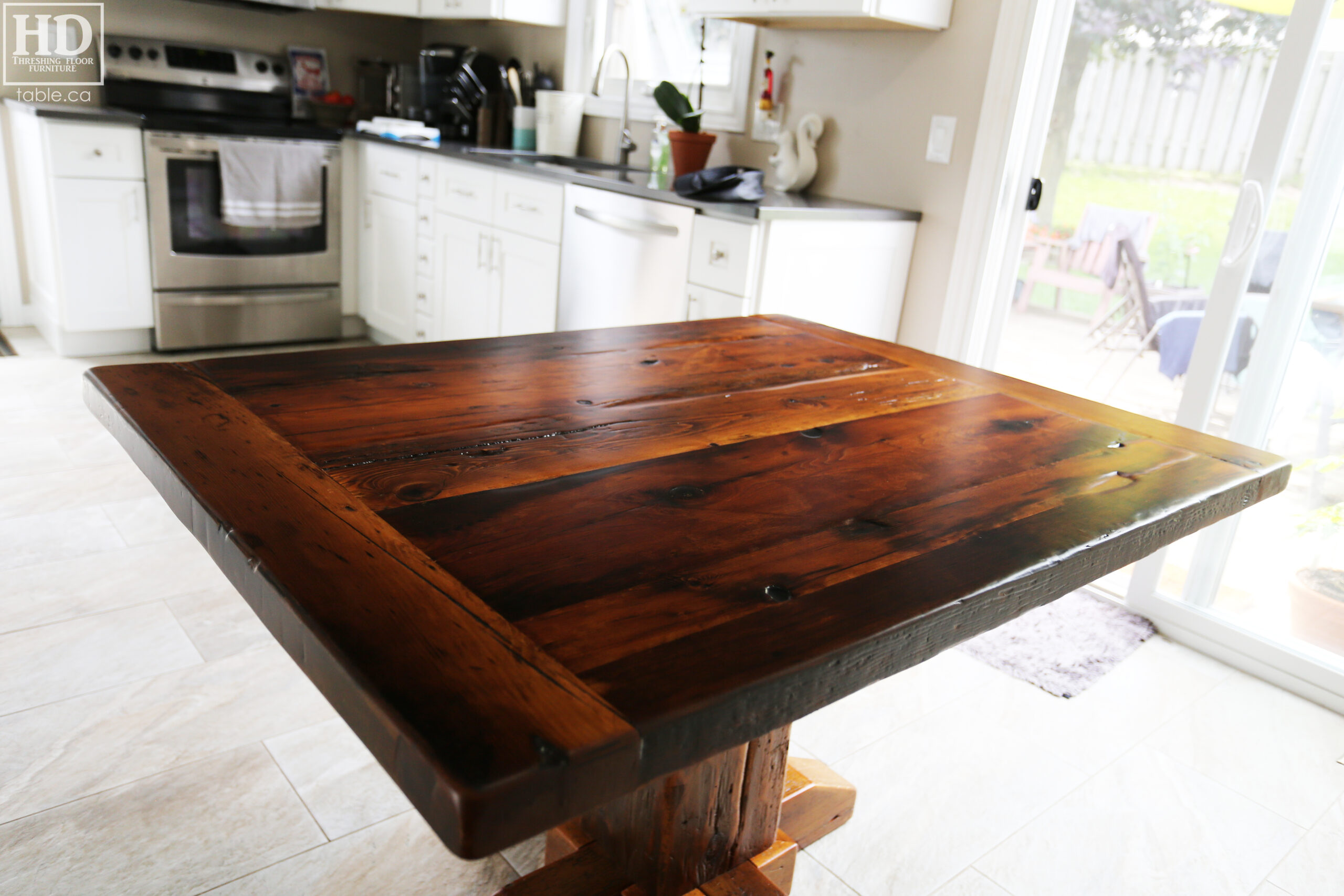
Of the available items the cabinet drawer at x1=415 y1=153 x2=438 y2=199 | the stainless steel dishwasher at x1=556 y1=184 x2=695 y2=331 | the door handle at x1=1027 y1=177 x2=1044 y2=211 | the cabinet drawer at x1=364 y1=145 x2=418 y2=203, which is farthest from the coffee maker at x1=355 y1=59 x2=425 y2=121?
the door handle at x1=1027 y1=177 x2=1044 y2=211

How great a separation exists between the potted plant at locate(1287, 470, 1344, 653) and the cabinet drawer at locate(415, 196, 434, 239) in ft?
9.57

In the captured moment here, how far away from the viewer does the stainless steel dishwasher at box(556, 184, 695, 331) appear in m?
2.62

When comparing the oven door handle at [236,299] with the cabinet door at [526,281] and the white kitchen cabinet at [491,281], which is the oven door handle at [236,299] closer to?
the white kitchen cabinet at [491,281]

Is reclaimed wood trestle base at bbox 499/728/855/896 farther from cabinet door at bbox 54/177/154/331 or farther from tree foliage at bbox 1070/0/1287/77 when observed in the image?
cabinet door at bbox 54/177/154/331

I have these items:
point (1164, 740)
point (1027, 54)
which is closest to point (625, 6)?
point (1027, 54)

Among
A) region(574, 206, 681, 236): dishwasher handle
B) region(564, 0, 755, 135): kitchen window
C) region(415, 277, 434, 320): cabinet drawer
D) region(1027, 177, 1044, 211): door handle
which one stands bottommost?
region(415, 277, 434, 320): cabinet drawer

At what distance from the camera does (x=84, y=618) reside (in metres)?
1.94

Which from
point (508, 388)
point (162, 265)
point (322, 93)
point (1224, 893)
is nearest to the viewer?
point (508, 388)

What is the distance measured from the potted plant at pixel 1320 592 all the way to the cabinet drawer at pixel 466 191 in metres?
2.56

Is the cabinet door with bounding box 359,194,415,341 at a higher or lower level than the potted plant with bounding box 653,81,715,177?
lower

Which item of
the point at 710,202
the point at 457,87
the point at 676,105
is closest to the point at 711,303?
→ the point at 710,202

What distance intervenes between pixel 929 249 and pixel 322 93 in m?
3.06

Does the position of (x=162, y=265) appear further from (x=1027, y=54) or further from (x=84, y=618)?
(x=1027, y=54)

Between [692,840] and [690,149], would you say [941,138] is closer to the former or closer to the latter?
[690,149]
